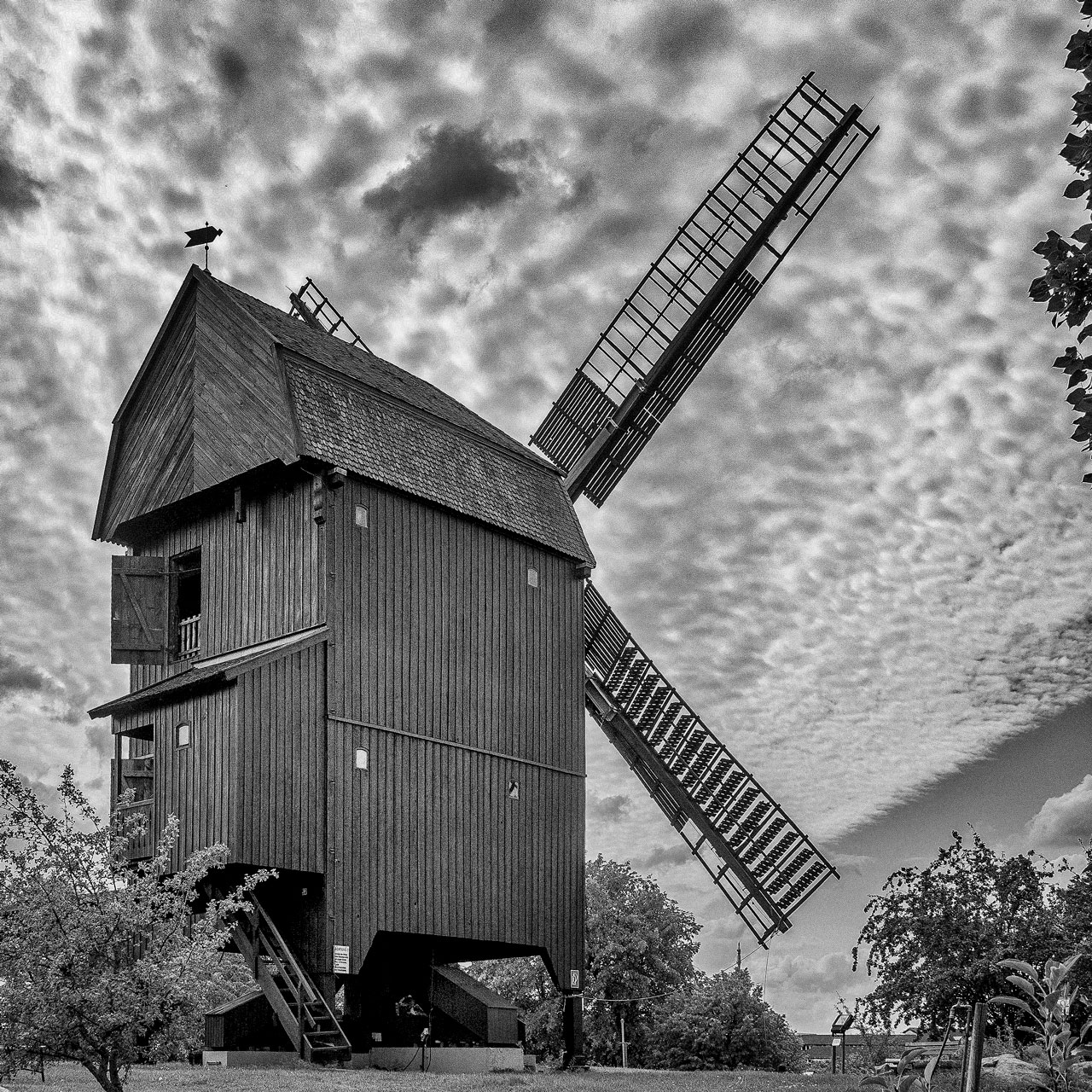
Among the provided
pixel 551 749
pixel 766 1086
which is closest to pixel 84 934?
pixel 766 1086

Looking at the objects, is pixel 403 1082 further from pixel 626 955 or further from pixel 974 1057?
pixel 626 955

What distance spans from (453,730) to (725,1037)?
14.9 meters

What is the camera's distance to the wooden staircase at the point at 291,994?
21.1 metres

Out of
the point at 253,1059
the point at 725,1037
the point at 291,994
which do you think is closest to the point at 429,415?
the point at 291,994

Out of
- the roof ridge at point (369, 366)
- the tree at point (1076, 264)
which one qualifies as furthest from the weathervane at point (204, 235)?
the tree at point (1076, 264)

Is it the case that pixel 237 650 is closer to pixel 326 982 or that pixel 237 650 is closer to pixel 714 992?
pixel 326 982

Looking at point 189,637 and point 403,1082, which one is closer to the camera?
point 403,1082

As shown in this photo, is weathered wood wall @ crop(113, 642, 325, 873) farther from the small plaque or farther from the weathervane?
the weathervane

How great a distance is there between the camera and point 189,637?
25609 mm

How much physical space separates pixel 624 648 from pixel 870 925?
25.7 ft

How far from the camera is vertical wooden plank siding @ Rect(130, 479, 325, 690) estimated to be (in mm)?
23391

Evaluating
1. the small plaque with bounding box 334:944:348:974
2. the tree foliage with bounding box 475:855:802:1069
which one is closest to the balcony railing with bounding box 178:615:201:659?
the small plaque with bounding box 334:944:348:974

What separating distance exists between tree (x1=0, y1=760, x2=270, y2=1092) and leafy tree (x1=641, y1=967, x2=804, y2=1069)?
22825 millimetres

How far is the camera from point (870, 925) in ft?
91.6
